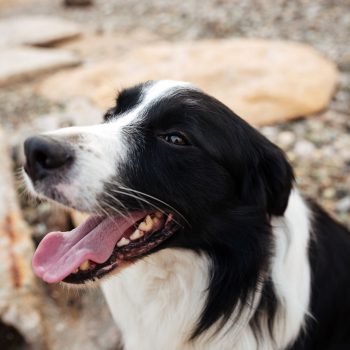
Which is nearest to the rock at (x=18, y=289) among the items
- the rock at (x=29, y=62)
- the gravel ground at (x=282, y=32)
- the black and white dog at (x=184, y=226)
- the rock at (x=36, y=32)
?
the black and white dog at (x=184, y=226)

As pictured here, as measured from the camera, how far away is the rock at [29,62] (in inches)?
240

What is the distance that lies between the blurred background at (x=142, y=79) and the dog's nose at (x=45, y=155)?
33.0 inches

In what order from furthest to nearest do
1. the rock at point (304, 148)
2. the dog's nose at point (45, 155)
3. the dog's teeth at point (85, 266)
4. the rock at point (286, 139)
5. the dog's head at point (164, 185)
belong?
the rock at point (286, 139), the rock at point (304, 148), the dog's teeth at point (85, 266), the dog's head at point (164, 185), the dog's nose at point (45, 155)

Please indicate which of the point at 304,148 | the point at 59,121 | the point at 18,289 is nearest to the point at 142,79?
the point at 59,121

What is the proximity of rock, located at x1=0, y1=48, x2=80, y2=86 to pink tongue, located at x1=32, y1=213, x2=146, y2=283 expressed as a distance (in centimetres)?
445

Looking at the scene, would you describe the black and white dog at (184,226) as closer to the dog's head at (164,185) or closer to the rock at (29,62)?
the dog's head at (164,185)

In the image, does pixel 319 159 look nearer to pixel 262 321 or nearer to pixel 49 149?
pixel 262 321

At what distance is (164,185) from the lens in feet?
6.62

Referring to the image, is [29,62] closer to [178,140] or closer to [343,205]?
[343,205]

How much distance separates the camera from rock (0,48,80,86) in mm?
6086

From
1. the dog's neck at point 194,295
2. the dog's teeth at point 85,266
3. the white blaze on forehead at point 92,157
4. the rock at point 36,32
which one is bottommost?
the rock at point 36,32

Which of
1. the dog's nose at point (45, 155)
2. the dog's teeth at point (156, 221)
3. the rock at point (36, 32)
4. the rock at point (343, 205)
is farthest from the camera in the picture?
the rock at point (36, 32)

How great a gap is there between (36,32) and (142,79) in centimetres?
346

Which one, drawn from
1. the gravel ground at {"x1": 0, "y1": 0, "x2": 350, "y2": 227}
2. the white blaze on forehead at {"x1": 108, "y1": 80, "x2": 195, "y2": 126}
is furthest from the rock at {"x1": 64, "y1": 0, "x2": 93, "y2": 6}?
the white blaze on forehead at {"x1": 108, "y1": 80, "x2": 195, "y2": 126}
